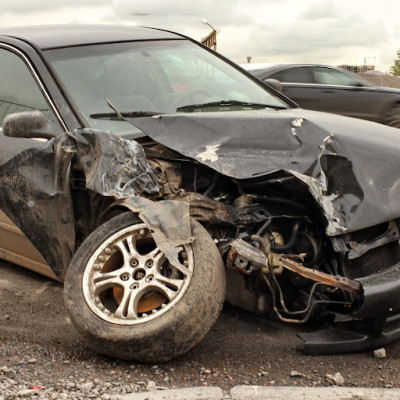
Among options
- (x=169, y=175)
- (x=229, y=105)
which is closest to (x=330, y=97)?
(x=229, y=105)

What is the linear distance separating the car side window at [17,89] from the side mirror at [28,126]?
0.09 m

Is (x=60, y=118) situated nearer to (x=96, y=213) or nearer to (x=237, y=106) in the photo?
(x=96, y=213)

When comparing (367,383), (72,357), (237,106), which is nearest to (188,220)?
(72,357)

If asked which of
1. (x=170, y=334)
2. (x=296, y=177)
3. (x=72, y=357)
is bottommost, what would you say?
(x=72, y=357)

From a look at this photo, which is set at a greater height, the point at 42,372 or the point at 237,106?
the point at 237,106

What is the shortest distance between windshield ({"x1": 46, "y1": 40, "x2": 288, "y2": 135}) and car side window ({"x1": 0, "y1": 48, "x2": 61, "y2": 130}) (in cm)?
18

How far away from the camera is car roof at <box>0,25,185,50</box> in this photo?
14.4 ft

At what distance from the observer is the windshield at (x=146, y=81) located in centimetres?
404

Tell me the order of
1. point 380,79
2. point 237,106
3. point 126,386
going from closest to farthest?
1. point 126,386
2. point 237,106
3. point 380,79

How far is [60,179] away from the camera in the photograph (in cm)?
360

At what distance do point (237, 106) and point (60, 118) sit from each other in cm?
119

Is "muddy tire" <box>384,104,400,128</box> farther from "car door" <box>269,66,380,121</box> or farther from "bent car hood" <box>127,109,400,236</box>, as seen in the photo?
"bent car hood" <box>127,109,400,236</box>

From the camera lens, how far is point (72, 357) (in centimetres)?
326

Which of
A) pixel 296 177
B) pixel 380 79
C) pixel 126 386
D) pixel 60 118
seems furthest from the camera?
pixel 380 79
